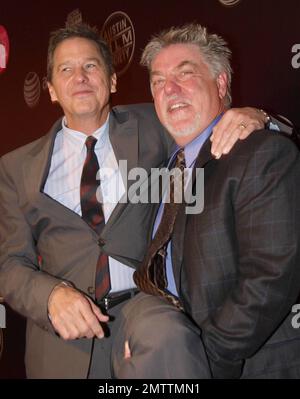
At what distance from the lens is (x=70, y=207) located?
1.68m

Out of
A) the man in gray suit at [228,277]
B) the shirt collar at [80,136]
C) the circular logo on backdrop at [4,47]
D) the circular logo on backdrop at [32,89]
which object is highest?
the circular logo on backdrop at [4,47]

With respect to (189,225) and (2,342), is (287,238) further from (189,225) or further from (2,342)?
(2,342)

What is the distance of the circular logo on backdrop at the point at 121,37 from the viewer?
3.29 m

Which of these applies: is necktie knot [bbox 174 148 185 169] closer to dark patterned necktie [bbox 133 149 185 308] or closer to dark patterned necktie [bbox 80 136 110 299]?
dark patterned necktie [bbox 133 149 185 308]

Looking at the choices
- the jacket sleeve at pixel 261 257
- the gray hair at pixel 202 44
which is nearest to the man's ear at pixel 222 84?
the gray hair at pixel 202 44

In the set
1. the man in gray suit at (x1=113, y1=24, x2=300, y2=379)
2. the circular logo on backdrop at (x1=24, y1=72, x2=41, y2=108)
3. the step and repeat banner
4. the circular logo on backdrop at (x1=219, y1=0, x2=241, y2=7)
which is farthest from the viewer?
the circular logo on backdrop at (x1=24, y1=72, x2=41, y2=108)

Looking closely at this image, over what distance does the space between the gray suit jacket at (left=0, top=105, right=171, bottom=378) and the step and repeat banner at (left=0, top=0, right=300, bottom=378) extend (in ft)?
2.52

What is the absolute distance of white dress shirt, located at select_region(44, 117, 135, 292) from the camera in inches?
64.1

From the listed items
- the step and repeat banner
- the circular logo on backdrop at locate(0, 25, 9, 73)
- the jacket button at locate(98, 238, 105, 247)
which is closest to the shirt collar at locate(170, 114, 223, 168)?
the jacket button at locate(98, 238, 105, 247)

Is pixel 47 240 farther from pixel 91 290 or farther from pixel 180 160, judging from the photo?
pixel 180 160

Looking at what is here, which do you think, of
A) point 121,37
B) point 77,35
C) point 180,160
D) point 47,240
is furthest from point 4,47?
point 180,160

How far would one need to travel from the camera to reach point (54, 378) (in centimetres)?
162

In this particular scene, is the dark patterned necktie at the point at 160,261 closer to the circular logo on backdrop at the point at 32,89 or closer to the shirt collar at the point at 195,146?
the shirt collar at the point at 195,146

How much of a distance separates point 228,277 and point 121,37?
2.52 metres
